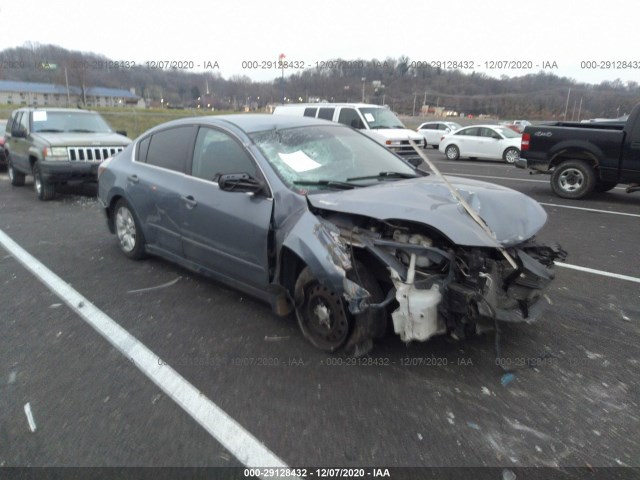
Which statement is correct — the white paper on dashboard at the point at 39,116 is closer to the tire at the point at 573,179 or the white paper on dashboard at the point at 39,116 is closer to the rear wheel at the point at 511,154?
the tire at the point at 573,179

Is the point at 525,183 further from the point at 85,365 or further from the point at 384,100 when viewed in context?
the point at 384,100

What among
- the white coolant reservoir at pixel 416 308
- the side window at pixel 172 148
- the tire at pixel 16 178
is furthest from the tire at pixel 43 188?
the white coolant reservoir at pixel 416 308

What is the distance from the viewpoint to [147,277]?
495 cm

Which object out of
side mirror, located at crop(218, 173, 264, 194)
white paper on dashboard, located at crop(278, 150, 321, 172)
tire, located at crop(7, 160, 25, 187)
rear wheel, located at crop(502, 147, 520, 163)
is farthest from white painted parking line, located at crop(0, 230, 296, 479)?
rear wheel, located at crop(502, 147, 520, 163)

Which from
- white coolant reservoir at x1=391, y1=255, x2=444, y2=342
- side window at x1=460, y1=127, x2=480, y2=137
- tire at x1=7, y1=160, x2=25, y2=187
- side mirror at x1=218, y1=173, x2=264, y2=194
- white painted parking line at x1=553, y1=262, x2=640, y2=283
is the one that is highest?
side mirror at x1=218, y1=173, x2=264, y2=194

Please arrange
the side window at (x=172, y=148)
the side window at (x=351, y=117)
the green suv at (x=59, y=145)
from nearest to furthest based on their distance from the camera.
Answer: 1. the side window at (x=172, y=148)
2. the green suv at (x=59, y=145)
3. the side window at (x=351, y=117)

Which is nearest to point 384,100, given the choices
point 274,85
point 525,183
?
point 274,85

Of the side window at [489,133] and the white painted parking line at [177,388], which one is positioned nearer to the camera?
the white painted parking line at [177,388]

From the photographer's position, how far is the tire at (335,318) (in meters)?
3.12

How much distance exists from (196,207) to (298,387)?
1961 mm

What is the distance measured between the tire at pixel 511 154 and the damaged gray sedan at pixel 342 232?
595 inches

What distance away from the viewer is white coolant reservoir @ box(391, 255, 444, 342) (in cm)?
290

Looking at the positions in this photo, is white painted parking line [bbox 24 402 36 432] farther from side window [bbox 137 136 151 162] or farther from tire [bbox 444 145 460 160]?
tire [bbox 444 145 460 160]

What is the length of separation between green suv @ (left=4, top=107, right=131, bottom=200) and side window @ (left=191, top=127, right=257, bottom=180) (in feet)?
18.9
